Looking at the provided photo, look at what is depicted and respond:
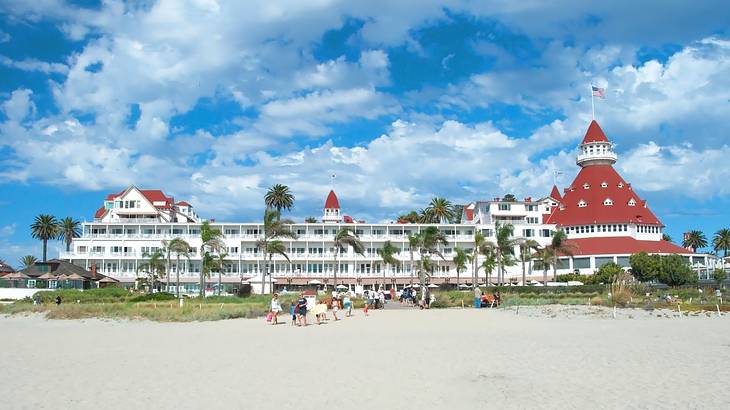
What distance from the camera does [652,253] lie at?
7644 centimetres

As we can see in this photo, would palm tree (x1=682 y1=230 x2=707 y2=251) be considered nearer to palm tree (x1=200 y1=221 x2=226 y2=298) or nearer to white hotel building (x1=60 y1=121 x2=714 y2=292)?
white hotel building (x1=60 y1=121 x2=714 y2=292)

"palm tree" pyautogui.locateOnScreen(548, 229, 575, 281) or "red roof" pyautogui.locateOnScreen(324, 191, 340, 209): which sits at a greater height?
"red roof" pyautogui.locateOnScreen(324, 191, 340, 209)

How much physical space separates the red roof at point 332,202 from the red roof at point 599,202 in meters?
32.6

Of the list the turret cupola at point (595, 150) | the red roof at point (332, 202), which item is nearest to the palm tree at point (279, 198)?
the red roof at point (332, 202)

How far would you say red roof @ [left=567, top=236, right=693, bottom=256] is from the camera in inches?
3044

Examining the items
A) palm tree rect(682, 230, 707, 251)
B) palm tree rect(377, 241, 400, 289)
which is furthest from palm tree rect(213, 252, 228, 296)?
palm tree rect(682, 230, 707, 251)

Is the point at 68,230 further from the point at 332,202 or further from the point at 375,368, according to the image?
the point at 375,368

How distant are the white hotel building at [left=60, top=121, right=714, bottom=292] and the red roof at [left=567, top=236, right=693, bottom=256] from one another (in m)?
0.12

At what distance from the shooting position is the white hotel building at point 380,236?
8119 centimetres

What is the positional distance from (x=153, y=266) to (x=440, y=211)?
1789 inches

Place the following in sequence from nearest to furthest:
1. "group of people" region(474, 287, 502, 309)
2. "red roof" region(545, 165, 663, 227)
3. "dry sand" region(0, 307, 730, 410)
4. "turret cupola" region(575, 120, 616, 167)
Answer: "dry sand" region(0, 307, 730, 410) < "group of people" region(474, 287, 502, 309) < "red roof" region(545, 165, 663, 227) < "turret cupola" region(575, 120, 616, 167)

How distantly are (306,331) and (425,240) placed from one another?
45879mm

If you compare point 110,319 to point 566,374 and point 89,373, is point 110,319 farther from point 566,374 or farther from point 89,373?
point 566,374

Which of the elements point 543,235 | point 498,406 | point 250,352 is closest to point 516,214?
point 543,235
